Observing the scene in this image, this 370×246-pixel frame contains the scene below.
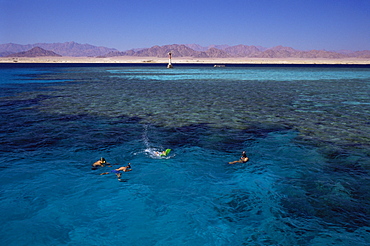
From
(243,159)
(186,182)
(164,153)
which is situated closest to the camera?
(186,182)

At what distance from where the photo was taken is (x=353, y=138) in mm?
21734

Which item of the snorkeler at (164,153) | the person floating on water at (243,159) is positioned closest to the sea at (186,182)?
the snorkeler at (164,153)

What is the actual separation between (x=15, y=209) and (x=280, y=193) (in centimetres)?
1270

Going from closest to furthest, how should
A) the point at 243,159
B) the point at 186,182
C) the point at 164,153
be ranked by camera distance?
the point at 186,182 < the point at 243,159 < the point at 164,153

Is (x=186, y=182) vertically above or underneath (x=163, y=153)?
underneath

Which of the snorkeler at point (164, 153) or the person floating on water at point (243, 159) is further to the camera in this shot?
the snorkeler at point (164, 153)

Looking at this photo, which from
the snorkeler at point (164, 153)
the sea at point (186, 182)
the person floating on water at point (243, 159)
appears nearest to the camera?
the sea at point (186, 182)

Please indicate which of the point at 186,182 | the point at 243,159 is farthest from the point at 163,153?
the point at 243,159

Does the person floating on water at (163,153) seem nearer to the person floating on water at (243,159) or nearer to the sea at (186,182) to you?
the sea at (186,182)

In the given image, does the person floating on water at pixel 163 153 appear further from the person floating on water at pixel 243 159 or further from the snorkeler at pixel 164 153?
the person floating on water at pixel 243 159

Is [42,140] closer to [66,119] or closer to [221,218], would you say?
[66,119]

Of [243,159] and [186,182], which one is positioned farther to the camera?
[243,159]

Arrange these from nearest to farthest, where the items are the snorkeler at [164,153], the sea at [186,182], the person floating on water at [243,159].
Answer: the sea at [186,182] → the person floating on water at [243,159] → the snorkeler at [164,153]

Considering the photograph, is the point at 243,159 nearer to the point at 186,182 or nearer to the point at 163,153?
the point at 186,182
